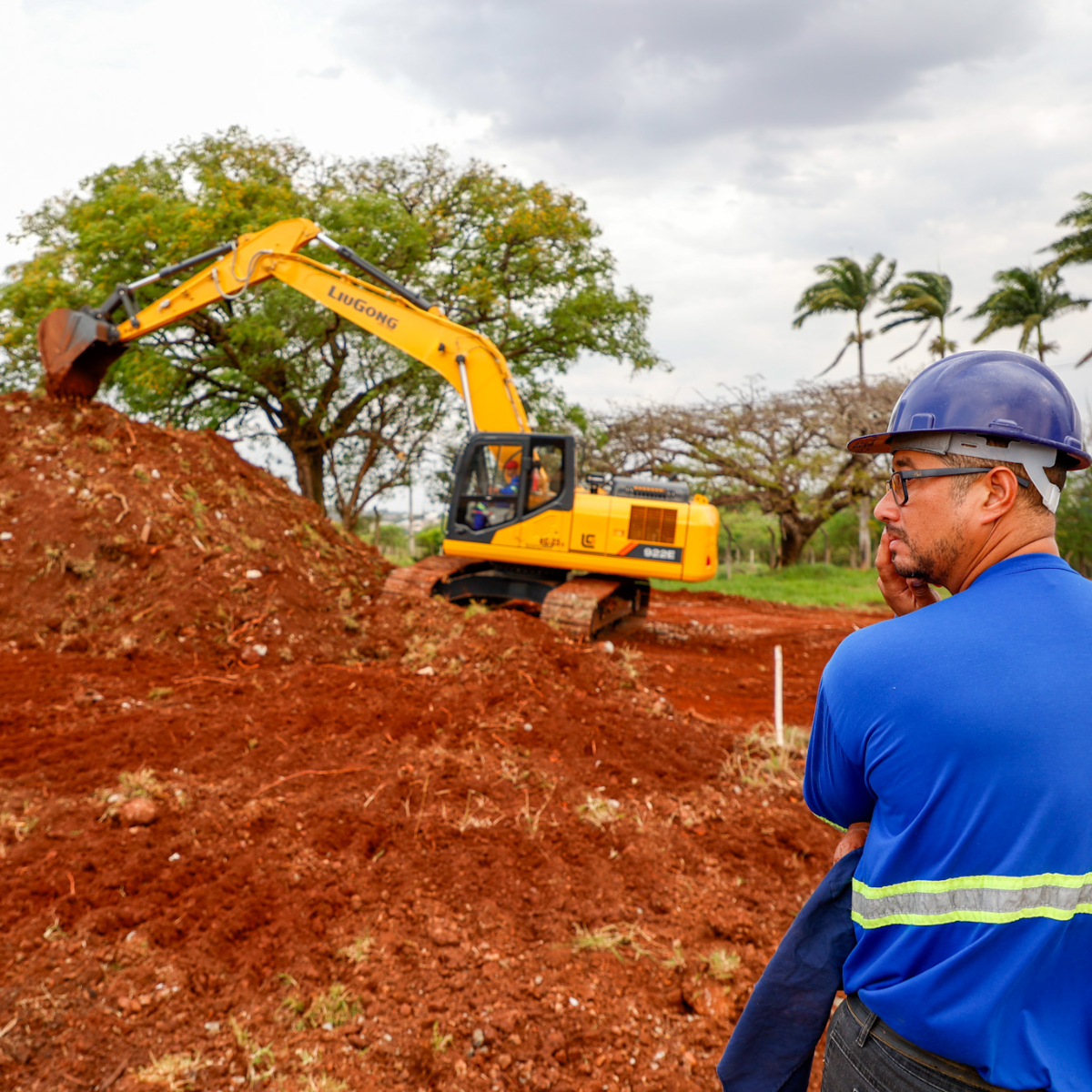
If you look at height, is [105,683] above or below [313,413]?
below

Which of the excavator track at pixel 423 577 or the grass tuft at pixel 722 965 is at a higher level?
the excavator track at pixel 423 577

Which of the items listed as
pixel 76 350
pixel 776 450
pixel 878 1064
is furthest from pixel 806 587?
pixel 878 1064

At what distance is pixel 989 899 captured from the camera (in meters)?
1.24

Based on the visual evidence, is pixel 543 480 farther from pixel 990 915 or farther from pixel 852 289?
pixel 852 289

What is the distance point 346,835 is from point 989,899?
145 inches

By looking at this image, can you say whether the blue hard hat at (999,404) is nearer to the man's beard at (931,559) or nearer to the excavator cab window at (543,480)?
the man's beard at (931,559)

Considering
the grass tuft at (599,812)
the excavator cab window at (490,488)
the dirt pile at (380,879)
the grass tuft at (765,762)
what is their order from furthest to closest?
the excavator cab window at (490,488)
the grass tuft at (765,762)
the grass tuft at (599,812)
the dirt pile at (380,879)

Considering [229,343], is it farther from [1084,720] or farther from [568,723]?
[1084,720]

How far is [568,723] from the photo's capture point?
6.08 meters

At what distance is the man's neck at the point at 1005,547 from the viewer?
1.41 meters

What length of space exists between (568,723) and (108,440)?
23.0 ft

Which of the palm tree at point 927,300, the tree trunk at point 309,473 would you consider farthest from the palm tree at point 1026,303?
the tree trunk at point 309,473

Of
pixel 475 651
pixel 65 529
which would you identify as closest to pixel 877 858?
pixel 475 651

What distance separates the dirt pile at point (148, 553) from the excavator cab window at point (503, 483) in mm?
1697
